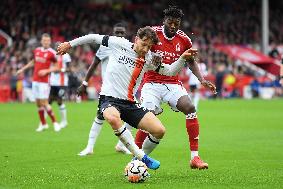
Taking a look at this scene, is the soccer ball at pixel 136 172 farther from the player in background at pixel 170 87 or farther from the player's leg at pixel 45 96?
the player's leg at pixel 45 96

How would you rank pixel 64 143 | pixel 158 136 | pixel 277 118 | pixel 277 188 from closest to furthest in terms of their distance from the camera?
1. pixel 277 188
2. pixel 158 136
3. pixel 64 143
4. pixel 277 118

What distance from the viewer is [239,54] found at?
147ft

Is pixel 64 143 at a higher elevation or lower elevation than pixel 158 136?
lower

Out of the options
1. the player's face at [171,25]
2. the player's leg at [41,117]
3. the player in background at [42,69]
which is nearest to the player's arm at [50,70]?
the player in background at [42,69]

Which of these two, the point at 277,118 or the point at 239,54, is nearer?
the point at 277,118

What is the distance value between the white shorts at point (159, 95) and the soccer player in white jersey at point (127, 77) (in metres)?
0.99

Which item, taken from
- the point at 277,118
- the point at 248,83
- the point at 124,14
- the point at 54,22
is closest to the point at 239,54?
the point at 248,83

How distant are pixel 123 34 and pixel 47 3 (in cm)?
3216

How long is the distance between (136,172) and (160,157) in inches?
139

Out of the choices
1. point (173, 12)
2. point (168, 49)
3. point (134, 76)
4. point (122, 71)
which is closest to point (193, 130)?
point (168, 49)

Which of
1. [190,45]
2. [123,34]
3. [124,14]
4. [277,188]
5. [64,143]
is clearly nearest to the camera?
[277,188]

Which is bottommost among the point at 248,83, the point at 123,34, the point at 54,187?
the point at 248,83

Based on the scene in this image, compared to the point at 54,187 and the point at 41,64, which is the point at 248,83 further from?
the point at 54,187

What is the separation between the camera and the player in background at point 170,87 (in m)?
12.0
